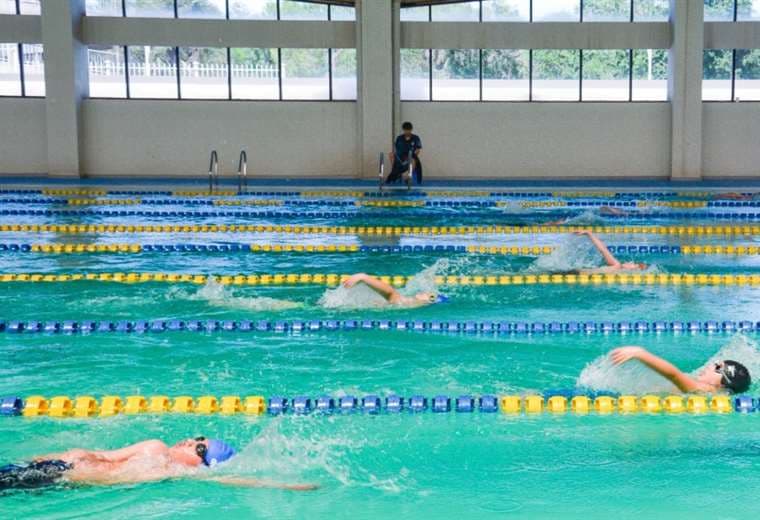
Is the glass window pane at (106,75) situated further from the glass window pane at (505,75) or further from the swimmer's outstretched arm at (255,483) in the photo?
the swimmer's outstretched arm at (255,483)

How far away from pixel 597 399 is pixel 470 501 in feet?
4.51

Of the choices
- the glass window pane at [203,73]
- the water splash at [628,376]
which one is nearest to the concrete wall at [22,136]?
the glass window pane at [203,73]

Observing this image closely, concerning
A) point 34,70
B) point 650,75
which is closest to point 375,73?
point 650,75

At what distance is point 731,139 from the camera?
20.1 metres

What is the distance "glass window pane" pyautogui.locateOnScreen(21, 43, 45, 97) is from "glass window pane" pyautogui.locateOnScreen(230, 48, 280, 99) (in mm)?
3564

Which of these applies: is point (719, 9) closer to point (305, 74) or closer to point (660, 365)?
point (305, 74)

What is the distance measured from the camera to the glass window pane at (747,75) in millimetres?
19844

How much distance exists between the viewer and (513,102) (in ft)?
65.7

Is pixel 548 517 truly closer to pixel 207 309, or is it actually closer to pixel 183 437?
pixel 183 437

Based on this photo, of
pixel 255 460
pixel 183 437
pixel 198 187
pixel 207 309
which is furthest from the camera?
pixel 198 187

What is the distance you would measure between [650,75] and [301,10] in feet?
22.1

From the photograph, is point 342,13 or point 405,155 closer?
point 405,155

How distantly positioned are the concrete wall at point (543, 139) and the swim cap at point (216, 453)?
629 inches

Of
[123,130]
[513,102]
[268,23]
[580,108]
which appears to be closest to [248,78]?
[268,23]
